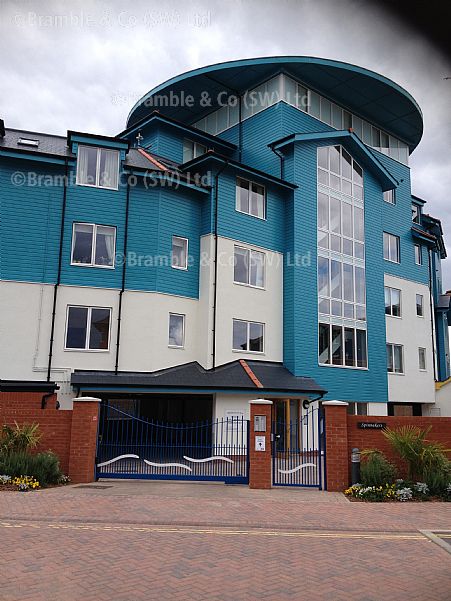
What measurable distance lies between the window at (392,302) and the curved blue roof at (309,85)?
29.8ft

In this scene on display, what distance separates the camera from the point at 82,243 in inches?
804

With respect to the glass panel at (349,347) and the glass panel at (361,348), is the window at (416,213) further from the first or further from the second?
the glass panel at (349,347)

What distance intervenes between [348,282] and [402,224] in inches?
293

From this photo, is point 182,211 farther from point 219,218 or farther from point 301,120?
point 301,120

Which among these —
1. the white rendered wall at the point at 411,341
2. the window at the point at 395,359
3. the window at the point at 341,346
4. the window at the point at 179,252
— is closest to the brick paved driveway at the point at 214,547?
the window at the point at 179,252

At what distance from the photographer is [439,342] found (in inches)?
1416

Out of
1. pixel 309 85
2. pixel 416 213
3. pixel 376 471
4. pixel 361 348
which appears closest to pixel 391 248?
pixel 416 213

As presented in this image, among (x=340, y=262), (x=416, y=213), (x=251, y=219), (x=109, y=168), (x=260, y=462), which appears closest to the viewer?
(x=260, y=462)

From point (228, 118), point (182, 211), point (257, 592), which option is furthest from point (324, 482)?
point (228, 118)

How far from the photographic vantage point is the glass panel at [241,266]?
22.8 m

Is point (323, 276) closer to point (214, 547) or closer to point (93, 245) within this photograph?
point (93, 245)

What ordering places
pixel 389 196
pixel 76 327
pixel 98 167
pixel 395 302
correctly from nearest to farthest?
1. pixel 76 327
2. pixel 98 167
3. pixel 395 302
4. pixel 389 196

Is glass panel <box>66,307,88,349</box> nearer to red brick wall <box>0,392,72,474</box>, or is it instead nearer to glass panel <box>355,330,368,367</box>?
red brick wall <box>0,392,72,474</box>

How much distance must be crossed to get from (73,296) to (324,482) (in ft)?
35.8
